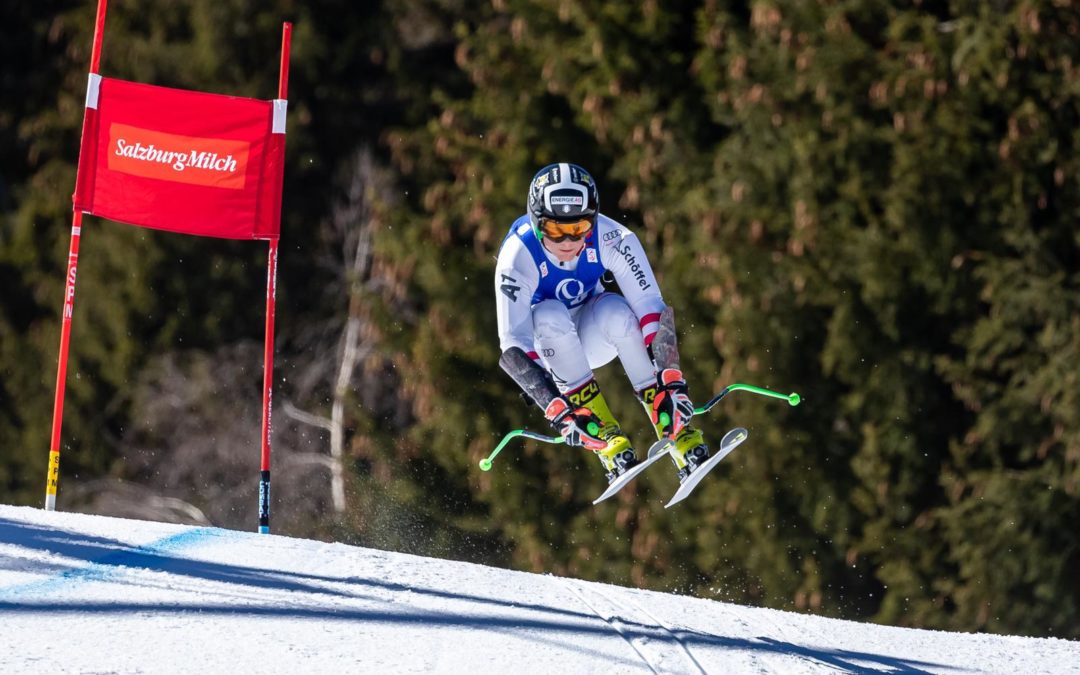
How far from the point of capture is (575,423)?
29.1 feet

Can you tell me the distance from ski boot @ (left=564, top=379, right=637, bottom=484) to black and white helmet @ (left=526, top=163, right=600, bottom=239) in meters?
1.12

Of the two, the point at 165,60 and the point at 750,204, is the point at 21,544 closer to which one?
the point at 750,204

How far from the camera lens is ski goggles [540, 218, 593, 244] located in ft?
28.6

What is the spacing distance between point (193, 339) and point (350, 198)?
4.56 m

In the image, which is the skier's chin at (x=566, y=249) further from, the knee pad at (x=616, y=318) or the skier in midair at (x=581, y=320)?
the knee pad at (x=616, y=318)

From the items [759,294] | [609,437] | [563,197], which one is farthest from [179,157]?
[759,294]

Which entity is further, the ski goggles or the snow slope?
the ski goggles

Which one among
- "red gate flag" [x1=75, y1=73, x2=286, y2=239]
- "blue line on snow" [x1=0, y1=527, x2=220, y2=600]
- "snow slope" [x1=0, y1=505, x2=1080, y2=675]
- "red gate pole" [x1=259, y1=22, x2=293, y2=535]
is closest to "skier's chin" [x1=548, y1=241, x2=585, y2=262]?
"snow slope" [x1=0, y1=505, x2=1080, y2=675]

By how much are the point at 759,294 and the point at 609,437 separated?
11.1 meters

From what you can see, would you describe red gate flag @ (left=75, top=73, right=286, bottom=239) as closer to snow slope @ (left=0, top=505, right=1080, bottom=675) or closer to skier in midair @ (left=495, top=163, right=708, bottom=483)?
snow slope @ (left=0, top=505, right=1080, bottom=675)

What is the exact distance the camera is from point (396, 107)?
2872cm

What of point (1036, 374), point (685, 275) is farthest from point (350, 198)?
point (1036, 374)

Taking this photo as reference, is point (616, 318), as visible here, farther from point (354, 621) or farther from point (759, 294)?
point (759, 294)

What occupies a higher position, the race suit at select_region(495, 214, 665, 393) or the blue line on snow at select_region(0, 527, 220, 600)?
the race suit at select_region(495, 214, 665, 393)
